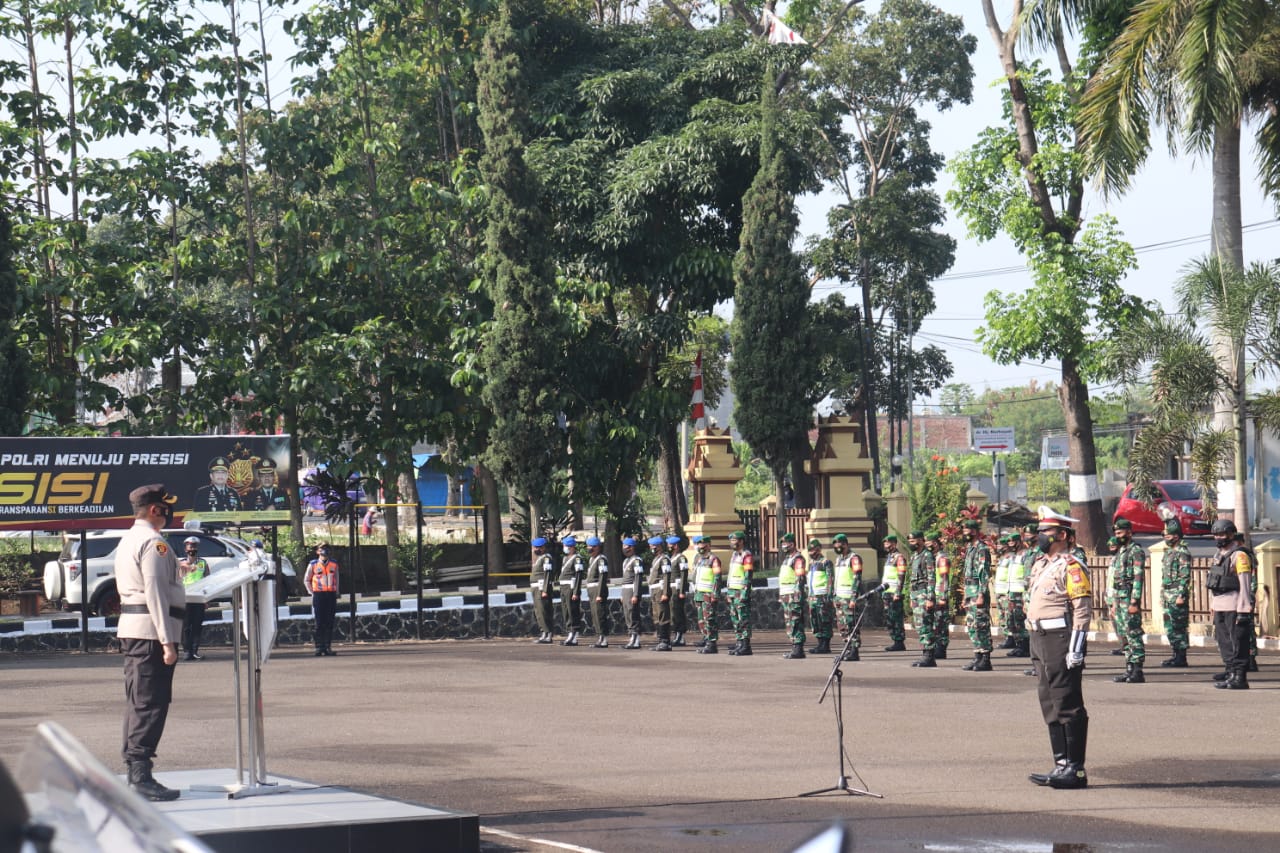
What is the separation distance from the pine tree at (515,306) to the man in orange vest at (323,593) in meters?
5.50

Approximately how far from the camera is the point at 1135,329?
2262cm

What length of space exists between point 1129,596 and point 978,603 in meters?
2.33

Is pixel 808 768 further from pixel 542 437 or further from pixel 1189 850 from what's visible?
pixel 542 437

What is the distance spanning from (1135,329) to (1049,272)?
180 inches

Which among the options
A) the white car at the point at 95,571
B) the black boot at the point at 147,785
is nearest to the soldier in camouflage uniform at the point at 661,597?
the white car at the point at 95,571

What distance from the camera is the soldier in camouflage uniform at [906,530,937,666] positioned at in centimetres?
2034

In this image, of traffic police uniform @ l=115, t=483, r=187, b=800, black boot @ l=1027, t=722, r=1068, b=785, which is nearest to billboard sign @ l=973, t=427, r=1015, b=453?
black boot @ l=1027, t=722, r=1068, b=785

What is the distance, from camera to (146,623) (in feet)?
30.9

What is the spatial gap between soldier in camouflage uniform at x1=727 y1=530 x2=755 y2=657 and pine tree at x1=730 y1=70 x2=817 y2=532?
6347 mm

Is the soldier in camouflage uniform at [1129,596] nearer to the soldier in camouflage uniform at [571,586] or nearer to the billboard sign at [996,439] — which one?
the soldier in camouflage uniform at [571,586]

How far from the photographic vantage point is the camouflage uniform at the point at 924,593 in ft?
66.7

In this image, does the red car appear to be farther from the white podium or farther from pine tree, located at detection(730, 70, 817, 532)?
the white podium

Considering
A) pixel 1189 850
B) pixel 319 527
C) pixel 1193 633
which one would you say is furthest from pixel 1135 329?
pixel 319 527

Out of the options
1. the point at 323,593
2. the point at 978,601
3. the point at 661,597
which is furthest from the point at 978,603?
the point at 323,593
